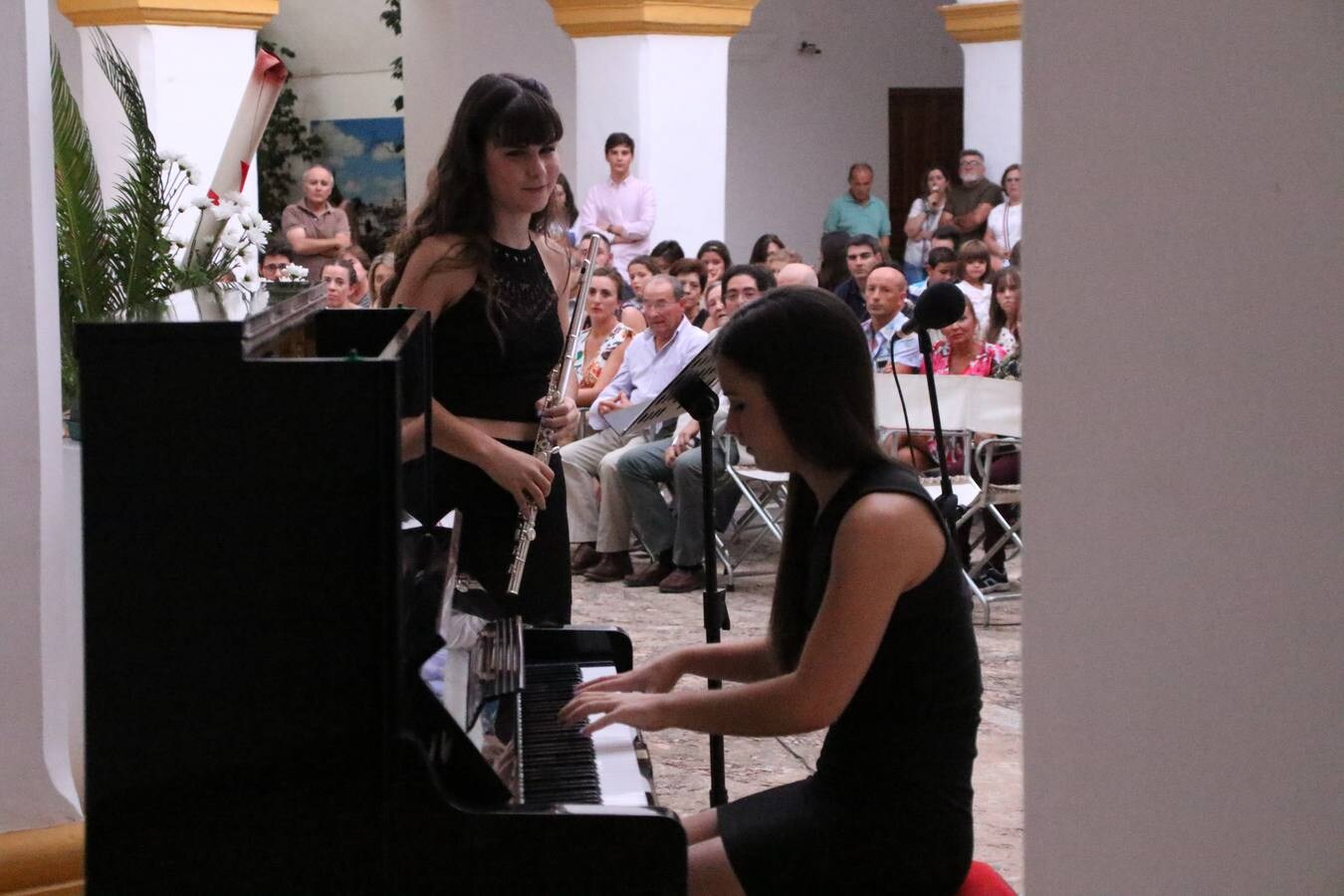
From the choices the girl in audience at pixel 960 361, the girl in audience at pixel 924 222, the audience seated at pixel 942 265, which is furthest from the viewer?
the girl in audience at pixel 924 222

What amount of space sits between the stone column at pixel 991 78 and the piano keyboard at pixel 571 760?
1033cm

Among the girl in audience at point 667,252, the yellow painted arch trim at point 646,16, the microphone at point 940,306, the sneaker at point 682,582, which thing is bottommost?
the sneaker at point 682,582

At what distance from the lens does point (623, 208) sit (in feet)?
36.1

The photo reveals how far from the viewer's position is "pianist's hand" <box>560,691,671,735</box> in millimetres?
2488

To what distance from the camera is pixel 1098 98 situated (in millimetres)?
1588

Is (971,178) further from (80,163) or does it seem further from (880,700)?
(880,700)

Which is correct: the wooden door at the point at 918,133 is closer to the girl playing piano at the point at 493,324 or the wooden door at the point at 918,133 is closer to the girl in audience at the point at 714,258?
the girl in audience at the point at 714,258

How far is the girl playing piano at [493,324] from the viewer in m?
3.27

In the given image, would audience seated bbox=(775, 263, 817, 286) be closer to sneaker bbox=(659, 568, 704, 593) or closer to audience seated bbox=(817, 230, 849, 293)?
sneaker bbox=(659, 568, 704, 593)

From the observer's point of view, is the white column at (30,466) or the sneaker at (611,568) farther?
the sneaker at (611,568)

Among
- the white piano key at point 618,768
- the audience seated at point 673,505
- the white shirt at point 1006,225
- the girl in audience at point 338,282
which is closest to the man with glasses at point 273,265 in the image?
the girl in audience at point 338,282

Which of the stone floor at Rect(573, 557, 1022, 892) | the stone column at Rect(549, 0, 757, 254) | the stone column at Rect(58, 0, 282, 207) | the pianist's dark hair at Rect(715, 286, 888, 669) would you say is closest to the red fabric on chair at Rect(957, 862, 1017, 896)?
the pianist's dark hair at Rect(715, 286, 888, 669)

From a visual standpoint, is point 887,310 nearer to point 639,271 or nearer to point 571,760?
point 639,271

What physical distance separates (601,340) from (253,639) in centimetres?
636
